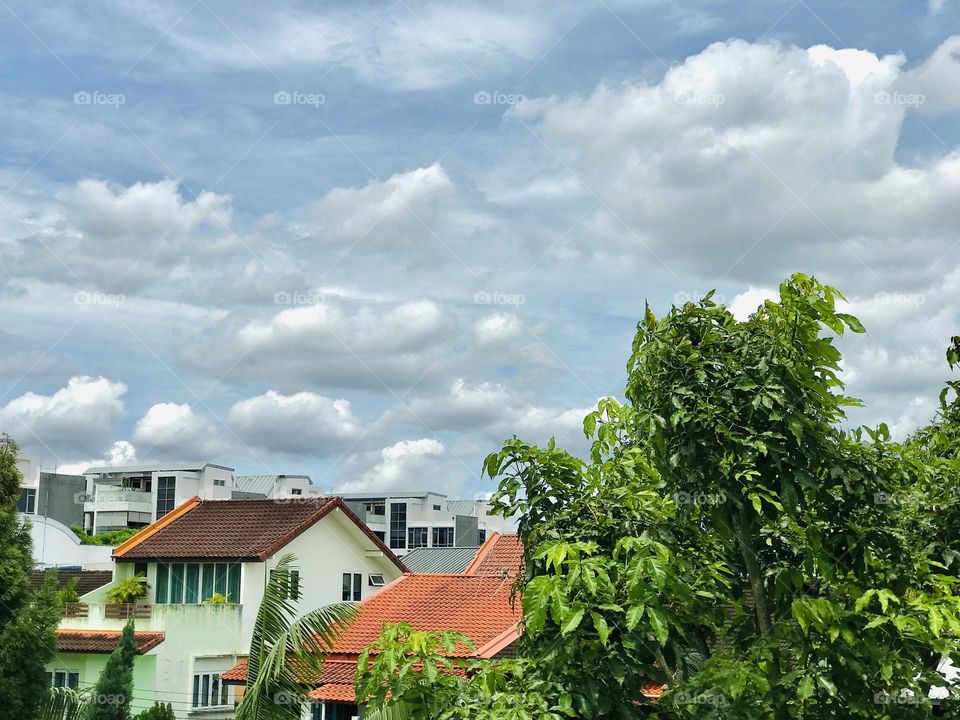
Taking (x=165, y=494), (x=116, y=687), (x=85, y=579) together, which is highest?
(x=165, y=494)

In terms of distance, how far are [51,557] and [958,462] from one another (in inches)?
2077

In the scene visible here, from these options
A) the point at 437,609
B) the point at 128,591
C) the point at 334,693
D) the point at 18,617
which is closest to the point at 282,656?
the point at 18,617

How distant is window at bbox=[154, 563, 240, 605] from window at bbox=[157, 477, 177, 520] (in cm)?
6358

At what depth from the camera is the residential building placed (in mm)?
112750

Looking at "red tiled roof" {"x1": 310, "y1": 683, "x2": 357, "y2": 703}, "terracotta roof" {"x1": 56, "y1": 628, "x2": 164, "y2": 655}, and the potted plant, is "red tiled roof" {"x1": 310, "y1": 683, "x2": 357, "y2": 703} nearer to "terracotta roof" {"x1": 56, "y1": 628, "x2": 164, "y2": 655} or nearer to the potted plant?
"terracotta roof" {"x1": 56, "y1": 628, "x2": 164, "y2": 655}

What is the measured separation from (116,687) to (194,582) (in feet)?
24.4

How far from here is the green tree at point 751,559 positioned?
6473 millimetres

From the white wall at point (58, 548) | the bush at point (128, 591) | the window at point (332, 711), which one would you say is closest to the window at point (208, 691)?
the bush at point (128, 591)

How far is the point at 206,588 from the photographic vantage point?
3438cm

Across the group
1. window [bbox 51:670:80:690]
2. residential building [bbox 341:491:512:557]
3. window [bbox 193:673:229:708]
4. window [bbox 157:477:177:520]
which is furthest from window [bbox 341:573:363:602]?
residential building [bbox 341:491:512:557]

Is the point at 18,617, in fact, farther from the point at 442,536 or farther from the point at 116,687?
the point at 442,536

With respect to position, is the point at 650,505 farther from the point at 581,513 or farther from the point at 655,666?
the point at 655,666

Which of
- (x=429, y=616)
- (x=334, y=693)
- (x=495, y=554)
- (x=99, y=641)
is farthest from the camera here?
(x=99, y=641)

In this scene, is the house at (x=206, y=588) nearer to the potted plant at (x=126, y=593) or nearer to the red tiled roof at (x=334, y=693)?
the potted plant at (x=126, y=593)
